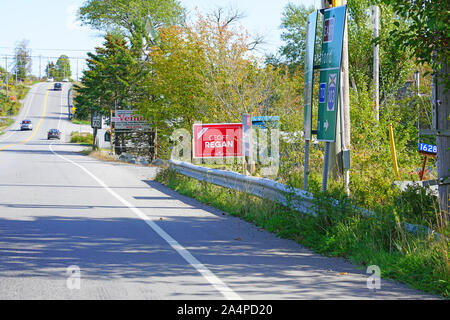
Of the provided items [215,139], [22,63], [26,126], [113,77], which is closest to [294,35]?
[113,77]

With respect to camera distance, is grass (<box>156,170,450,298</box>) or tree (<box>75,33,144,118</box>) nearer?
grass (<box>156,170,450,298</box>)

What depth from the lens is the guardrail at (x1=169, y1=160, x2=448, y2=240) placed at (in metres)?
8.21

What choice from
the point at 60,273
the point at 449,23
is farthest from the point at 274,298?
the point at 449,23

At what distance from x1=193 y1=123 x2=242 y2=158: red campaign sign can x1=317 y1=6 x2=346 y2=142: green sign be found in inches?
348

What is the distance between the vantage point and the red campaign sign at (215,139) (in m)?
18.5

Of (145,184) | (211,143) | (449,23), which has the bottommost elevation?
(145,184)

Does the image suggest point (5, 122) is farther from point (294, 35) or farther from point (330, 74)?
point (330, 74)

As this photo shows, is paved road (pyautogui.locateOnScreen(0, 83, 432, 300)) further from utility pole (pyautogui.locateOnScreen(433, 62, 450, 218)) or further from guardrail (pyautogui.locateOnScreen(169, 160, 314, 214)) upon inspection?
utility pole (pyautogui.locateOnScreen(433, 62, 450, 218))

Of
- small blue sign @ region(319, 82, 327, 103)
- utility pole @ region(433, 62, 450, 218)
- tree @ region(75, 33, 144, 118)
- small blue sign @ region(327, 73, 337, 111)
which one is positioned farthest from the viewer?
tree @ region(75, 33, 144, 118)

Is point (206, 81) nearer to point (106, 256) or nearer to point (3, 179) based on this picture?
point (3, 179)

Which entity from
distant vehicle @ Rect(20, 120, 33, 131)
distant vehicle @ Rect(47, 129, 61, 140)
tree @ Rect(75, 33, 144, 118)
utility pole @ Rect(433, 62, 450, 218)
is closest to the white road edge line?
utility pole @ Rect(433, 62, 450, 218)

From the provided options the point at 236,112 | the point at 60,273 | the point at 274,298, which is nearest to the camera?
the point at 274,298

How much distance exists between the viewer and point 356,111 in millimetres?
12609
